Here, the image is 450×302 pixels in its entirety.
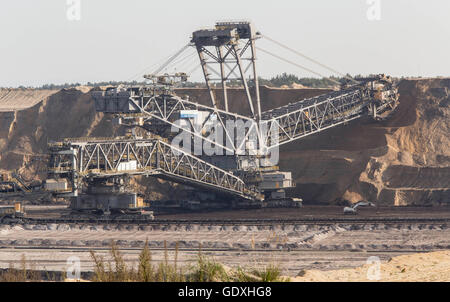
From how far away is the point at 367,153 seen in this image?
96125 mm

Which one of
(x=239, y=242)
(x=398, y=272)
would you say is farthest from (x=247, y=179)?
(x=398, y=272)

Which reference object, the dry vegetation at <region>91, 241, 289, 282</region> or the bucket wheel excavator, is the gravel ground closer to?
the bucket wheel excavator

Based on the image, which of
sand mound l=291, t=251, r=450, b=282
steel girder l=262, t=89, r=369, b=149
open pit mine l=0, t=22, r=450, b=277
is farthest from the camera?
steel girder l=262, t=89, r=369, b=149

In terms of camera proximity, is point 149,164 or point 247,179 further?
point 247,179

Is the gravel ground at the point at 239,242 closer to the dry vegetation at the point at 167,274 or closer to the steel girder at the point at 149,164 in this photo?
the steel girder at the point at 149,164

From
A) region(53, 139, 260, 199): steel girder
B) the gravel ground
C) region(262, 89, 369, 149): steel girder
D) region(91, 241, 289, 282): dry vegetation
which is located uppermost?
region(262, 89, 369, 149): steel girder

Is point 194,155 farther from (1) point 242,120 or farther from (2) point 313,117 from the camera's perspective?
(2) point 313,117

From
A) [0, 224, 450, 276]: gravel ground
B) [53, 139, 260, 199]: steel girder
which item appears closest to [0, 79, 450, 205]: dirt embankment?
[53, 139, 260, 199]: steel girder

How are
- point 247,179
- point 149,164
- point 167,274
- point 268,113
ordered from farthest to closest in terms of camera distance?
point 268,113 < point 247,179 < point 149,164 < point 167,274

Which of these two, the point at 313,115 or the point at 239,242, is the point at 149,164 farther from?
the point at 313,115

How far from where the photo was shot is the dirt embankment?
9044 cm

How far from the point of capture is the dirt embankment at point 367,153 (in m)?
90.4
